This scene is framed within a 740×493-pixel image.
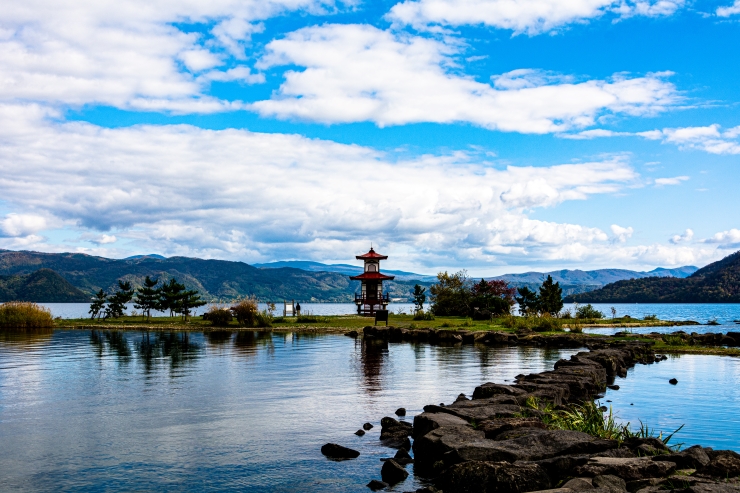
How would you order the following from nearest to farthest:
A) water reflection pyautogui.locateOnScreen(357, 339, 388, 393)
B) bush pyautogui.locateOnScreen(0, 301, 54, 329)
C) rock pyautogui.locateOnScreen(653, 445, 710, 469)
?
rock pyautogui.locateOnScreen(653, 445, 710, 469) < water reflection pyautogui.locateOnScreen(357, 339, 388, 393) < bush pyautogui.locateOnScreen(0, 301, 54, 329)

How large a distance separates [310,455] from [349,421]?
151 inches

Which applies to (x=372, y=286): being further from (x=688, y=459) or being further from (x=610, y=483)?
(x=610, y=483)

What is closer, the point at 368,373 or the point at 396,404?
the point at 396,404

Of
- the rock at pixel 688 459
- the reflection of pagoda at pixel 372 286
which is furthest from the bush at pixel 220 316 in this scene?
the rock at pixel 688 459

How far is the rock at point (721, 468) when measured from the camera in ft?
36.9

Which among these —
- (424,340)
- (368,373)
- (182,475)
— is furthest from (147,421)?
(424,340)

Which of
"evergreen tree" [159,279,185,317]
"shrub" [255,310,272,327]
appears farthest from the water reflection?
"evergreen tree" [159,279,185,317]

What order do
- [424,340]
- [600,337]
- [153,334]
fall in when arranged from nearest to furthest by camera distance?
[600,337] → [424,340] → [153,334]

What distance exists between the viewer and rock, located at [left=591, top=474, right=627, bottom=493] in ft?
33.3

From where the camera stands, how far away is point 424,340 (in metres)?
49.6

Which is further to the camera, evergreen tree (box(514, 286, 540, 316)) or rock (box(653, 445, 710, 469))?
evergreen tree (box(514, 286, 540, 316))

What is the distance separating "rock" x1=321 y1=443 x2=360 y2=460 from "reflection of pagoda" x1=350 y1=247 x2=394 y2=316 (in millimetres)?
58876

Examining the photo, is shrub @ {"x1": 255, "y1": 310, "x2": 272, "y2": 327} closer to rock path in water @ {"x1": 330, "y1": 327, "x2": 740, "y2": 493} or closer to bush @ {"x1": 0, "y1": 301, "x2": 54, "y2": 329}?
bush @ {"x1": 0, "y1": 301, "x2": 54, "y2": 329}

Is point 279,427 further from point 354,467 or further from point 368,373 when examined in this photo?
point 368,373
